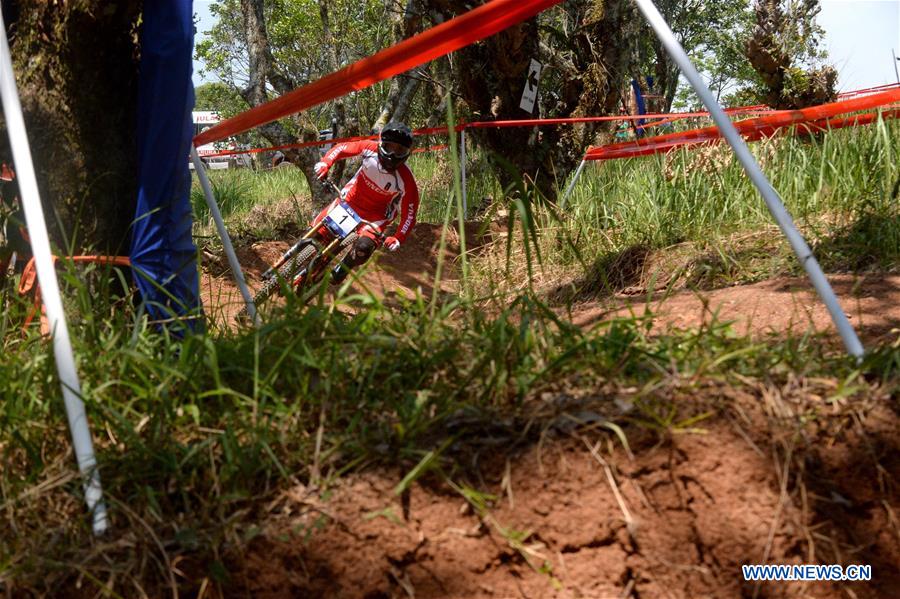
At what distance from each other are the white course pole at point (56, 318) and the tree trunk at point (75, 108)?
1.96 feet

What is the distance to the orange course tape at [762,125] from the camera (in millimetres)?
5215

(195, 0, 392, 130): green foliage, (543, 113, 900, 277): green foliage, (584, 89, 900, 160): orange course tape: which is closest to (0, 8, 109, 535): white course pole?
(543, 113, 900, 277): green foliage

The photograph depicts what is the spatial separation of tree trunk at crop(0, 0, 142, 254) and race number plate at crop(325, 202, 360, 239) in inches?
160

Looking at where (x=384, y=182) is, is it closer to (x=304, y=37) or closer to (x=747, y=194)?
(x=747, y=194)

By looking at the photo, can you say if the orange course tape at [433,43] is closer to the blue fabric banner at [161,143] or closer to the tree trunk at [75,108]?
the blue fabric banner at [161,143]

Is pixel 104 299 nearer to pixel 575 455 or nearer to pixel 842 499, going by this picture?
pixel 575 455

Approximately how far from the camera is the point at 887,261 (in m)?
3.75

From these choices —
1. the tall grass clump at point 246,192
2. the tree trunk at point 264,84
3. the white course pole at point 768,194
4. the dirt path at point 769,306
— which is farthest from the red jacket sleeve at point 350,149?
the white course pole at point 768,194

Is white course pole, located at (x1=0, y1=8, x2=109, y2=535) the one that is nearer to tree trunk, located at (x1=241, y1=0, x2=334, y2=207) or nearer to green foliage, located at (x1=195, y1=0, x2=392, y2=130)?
tree trunk, located at (x1=241, y1=0, x2=334, y2=207)

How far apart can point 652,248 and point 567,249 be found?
2.11ft

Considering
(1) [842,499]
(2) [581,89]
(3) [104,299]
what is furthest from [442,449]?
(2) [581,89]

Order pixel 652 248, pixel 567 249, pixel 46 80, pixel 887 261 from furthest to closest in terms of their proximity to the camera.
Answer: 1. pixel 567 249
2. pixel 652 248
3. pixel 887 261
4. pixel 46 80

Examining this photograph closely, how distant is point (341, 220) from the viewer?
7.02m

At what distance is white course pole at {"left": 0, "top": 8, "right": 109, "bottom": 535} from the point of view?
179 centimetres
